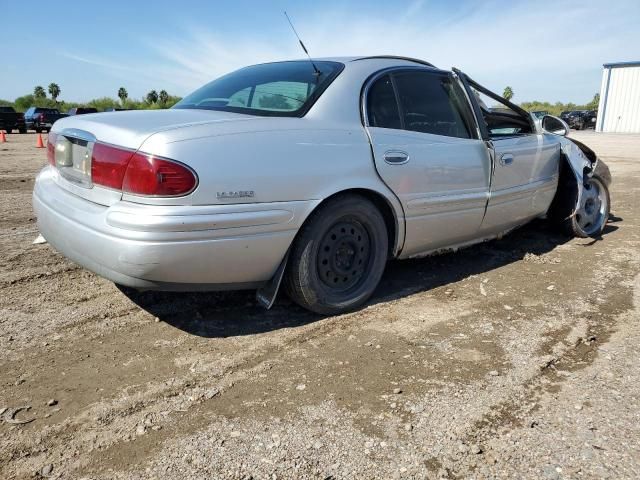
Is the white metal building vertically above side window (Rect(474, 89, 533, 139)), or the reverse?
the white metal building

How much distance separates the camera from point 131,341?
2873 millimetres

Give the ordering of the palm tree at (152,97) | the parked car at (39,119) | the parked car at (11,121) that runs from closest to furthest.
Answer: the parked car at (11,121) → the parked car at (39,119) → the palm tree at (152,97)

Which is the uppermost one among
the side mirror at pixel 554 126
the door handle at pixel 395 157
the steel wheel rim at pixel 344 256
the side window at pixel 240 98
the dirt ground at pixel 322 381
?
the side window at pixel 240 98

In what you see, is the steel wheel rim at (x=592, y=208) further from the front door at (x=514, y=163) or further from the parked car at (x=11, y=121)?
the parked car at (x=11, y=121)

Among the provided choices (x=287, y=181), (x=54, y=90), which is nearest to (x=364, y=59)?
(x=287, y=181)

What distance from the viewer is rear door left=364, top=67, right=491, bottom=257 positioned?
3291mm

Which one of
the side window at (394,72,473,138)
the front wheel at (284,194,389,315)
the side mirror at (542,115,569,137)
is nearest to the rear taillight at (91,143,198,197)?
the front wheel at (284,194,389,315)

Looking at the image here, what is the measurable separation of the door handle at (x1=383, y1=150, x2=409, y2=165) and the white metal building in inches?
1641

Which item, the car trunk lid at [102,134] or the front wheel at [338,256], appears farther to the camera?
the front wheel at [338,256]

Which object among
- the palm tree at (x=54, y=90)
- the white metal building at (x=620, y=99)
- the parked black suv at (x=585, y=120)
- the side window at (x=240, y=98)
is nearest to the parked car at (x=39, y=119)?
the side window at (x=240, y=98)

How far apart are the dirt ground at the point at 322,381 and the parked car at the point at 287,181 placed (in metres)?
0.39

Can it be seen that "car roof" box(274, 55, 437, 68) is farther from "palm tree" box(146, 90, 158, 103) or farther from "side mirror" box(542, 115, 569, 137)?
"palm tree" box(146, 90, 158, 103)

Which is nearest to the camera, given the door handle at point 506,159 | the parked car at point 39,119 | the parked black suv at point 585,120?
the door handle at point 506,159

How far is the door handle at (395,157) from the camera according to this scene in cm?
321
